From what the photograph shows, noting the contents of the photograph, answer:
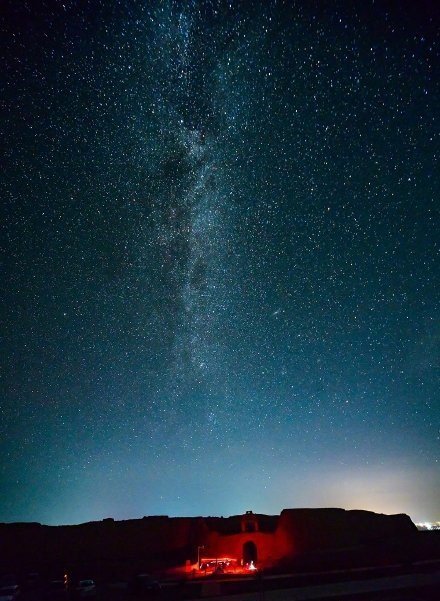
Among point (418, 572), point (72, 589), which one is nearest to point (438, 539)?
point (418, 572)

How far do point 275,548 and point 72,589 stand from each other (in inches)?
Answer: 658

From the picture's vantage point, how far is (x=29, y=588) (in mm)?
23578

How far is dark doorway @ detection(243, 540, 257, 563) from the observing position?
3111 centimetres

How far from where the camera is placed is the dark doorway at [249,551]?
31.1m

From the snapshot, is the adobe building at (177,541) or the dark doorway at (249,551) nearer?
the adobe building at (177,541)

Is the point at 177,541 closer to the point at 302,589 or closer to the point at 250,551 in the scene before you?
the point at 250,551

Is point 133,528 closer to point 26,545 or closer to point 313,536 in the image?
point 26,545

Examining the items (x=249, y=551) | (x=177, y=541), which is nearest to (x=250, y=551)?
(x=249, y=551)

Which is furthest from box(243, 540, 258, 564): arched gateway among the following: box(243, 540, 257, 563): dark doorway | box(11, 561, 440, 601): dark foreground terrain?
box(11, 561, 440, 601): dark foreground terrain

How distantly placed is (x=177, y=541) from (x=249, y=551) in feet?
26.6

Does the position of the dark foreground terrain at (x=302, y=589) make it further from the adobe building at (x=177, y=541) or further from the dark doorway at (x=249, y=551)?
the dark doorway at (x=249, y=551)

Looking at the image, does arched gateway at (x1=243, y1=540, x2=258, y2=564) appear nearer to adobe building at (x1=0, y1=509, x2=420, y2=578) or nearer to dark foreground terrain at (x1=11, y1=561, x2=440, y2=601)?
adobe building at (x1=0, y1=509, x2=420, y2=578)

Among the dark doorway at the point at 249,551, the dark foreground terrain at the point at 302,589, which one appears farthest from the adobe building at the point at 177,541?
the dark foreground terrain at the point at 302,589

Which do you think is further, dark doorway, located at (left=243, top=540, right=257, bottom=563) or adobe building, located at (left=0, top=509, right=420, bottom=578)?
dark doorway, located at (left=243, top=540, right=257, bottom=563)
